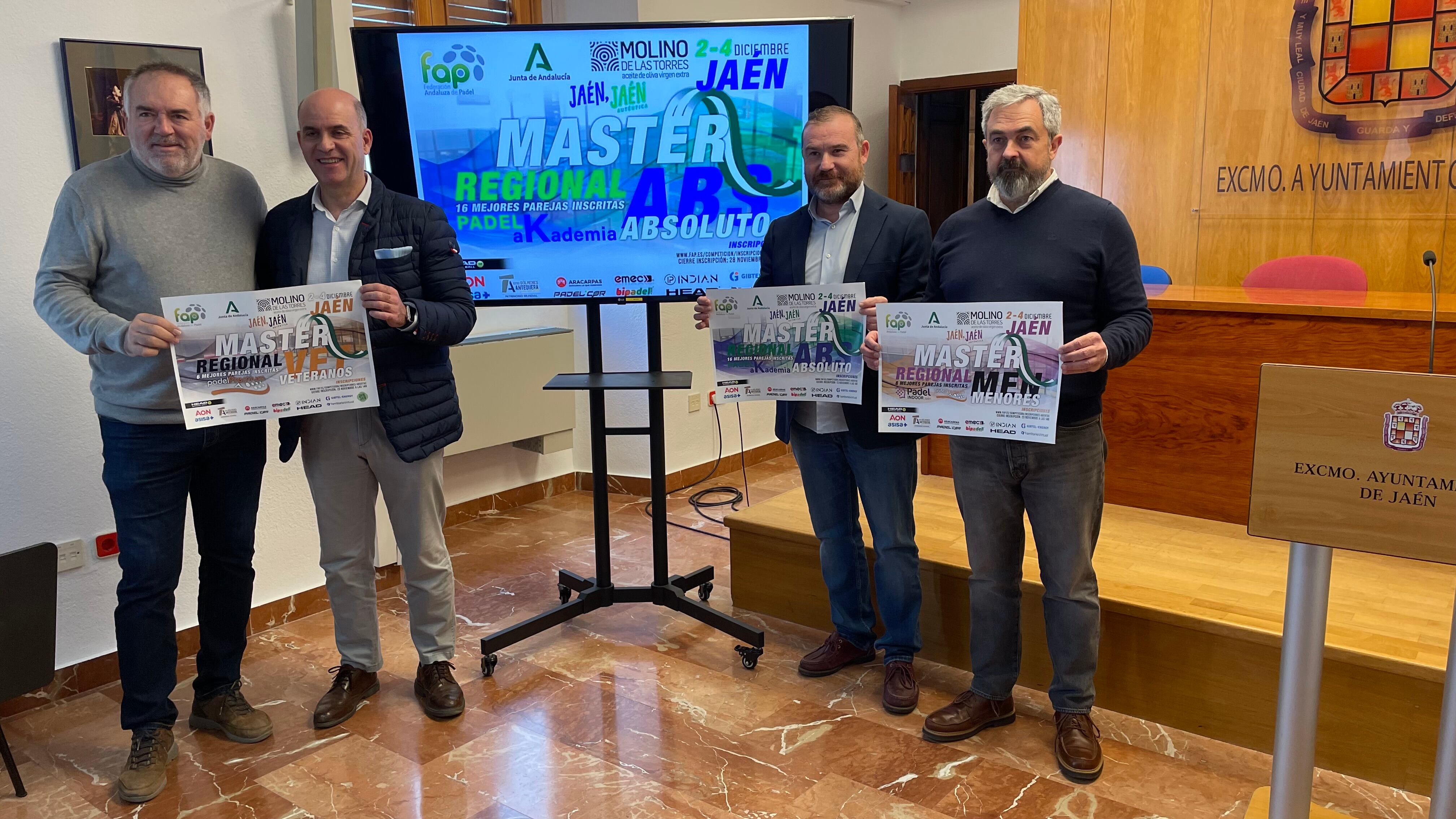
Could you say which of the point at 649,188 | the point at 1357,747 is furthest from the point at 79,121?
the point at 1357,747

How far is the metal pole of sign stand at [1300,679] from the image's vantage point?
1558 mm

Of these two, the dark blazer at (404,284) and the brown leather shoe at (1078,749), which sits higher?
the dark blazer at (404,284)

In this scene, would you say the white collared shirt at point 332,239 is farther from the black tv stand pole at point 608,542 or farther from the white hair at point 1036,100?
the white hair at point 1036,100

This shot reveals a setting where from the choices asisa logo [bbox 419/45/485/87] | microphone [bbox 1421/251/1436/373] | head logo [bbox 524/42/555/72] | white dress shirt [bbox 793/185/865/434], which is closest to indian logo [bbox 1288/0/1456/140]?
microphone [bbox 1421/251/1436/373]

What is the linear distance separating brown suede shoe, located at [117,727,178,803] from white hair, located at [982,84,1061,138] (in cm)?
240

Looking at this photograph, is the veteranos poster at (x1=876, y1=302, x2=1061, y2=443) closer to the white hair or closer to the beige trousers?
the white hair

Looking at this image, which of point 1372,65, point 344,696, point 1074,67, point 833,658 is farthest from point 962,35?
point 344,696

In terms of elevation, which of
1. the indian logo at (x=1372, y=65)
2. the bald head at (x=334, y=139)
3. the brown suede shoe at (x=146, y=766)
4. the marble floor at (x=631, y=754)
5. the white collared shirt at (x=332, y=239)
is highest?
the indian logo at (x=1372, y=65)

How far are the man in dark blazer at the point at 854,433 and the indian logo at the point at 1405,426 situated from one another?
4.07 ft

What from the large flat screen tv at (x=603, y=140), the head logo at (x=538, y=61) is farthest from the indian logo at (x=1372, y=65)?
the head logo at (x=538, y=61)

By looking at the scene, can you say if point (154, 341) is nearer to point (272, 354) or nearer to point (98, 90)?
point (272, 354)

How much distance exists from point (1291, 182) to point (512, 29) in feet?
14.1

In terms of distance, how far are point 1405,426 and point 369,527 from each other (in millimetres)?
2301

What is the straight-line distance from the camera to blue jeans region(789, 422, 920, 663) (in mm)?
2617
